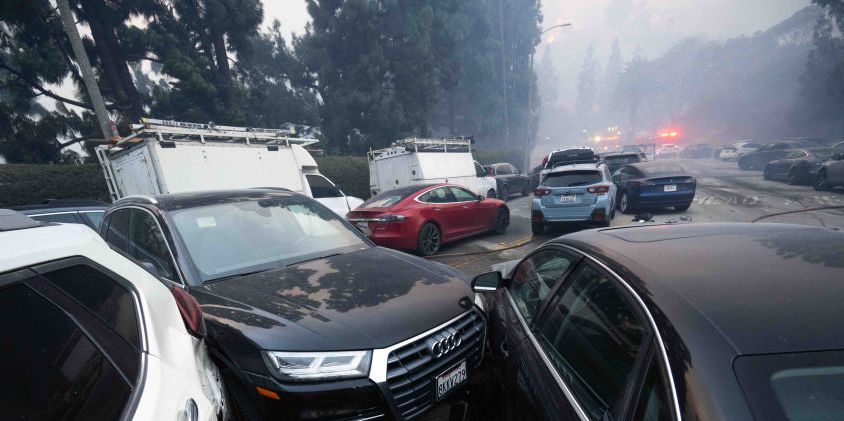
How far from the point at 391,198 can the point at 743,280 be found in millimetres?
6223

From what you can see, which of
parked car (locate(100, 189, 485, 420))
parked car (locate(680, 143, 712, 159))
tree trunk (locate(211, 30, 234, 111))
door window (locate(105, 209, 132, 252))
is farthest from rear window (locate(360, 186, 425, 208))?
parked car (locate(680, 143, 712, 159))

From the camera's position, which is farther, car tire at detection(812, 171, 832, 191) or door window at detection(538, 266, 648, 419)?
car tire at detection(812, 171, 832, 191)

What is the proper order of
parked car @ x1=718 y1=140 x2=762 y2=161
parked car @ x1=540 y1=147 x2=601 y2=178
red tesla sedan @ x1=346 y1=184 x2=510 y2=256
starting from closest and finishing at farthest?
red tesla sedan @ x1=346 y1=184 x2=510 y2=256, parked car @ x1=540 y1=147 x2=601 y2=178, parked car @ x1=718 y1=140 x2=762 y2=161

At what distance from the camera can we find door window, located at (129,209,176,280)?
287 centimetres

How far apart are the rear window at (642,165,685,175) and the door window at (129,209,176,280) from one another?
10824 millimetres

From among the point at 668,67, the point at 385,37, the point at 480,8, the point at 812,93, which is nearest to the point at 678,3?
the point at 668,67

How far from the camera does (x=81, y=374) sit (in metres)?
1.07

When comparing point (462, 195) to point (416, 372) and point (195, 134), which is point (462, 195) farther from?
point (416, 372)

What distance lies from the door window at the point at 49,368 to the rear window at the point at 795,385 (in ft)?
5.55

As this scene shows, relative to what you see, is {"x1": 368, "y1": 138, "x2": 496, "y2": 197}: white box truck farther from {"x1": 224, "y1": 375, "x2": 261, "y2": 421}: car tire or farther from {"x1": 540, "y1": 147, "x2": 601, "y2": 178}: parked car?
{"x1": 224, "y1": 375, "x2": 261, "y2": 421}: car tire

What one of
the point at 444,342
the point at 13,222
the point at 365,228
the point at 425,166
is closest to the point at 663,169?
the point at 425,166

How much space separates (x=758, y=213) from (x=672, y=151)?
3990 cm

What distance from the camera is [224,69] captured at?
1559 cm

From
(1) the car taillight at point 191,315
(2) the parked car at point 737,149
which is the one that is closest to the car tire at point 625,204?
(1) the car taillight at point 191,315
